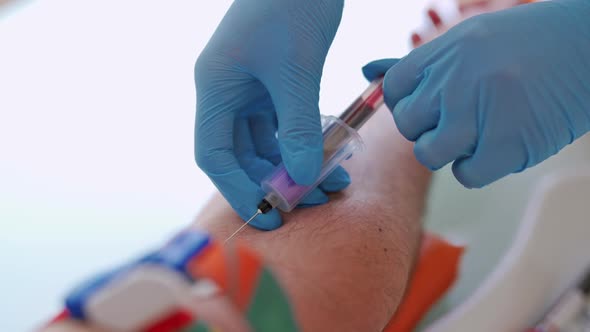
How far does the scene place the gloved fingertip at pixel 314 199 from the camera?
1.00 metres

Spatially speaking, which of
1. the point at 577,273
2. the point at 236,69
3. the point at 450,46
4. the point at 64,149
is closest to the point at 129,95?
the point at 64,149

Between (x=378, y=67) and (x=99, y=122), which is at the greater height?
(x=99, y=122)

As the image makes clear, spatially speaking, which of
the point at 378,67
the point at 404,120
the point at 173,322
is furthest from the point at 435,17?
the point at 173,322

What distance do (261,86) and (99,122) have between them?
2.92ft

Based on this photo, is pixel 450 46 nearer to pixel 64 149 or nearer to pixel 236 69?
pixel 236 69

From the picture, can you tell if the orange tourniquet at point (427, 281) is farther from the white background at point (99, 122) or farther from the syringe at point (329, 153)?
the white background at point (99, 122)

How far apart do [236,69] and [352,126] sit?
0.84 feet

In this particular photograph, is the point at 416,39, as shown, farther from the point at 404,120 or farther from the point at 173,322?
the point at 173,322

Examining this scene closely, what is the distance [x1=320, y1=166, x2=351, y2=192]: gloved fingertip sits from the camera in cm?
103

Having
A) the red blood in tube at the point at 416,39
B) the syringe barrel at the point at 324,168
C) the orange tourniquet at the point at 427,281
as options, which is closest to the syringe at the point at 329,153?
the syringe barrel at the point at 324,168

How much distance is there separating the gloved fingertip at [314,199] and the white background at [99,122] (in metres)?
0.61

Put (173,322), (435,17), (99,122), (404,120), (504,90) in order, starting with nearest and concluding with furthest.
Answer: (173,322) < (504,90) < (404,120) < (435,17) < (99,122)

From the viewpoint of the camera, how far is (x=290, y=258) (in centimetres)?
87

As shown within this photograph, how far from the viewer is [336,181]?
1032mm
